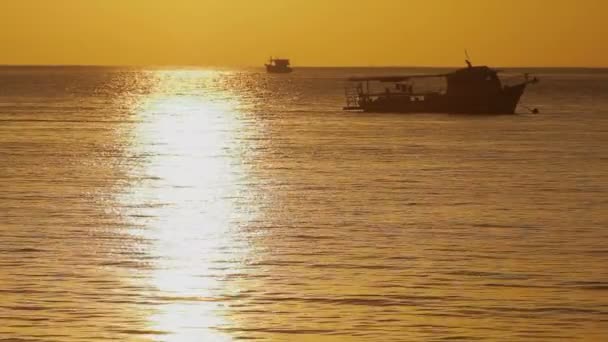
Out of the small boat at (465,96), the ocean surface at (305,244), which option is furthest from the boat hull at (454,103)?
the ocean surface at (305,244)

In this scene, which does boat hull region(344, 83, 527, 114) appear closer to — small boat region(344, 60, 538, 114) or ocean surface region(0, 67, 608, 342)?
small boat region(344, 60, 538, 114)

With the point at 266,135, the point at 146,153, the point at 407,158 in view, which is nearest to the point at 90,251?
the point at 407,158

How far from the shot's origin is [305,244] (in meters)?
34.9

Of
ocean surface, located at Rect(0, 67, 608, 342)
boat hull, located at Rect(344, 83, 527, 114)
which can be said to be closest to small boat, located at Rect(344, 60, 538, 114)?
boat hull, located at Rect(344, 83, 527, 114)

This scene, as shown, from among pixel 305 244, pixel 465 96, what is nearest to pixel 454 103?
pixel 465 96

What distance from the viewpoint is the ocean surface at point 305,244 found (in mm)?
24875

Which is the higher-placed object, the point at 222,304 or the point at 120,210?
the point at 120,210

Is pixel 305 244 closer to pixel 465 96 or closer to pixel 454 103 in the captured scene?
pixel 465 96

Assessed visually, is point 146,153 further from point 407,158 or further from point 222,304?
point 222,304

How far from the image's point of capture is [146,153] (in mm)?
73750

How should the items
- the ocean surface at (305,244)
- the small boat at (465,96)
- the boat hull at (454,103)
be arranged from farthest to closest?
1. the boat hull at (454,103)
2. the small boat at (465,96)
3. the ocean surface at (305,244)

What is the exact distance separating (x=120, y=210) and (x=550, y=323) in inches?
801

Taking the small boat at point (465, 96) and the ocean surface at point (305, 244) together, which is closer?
the ocean surface at point (305, 244)

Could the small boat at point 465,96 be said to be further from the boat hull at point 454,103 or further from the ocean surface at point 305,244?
the ocean surface at point 305,244
